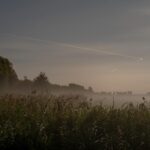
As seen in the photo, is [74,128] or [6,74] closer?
[74,128]

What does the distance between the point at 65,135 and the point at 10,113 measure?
2372 millimetres

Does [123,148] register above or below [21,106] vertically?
below

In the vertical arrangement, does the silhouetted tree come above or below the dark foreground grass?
above

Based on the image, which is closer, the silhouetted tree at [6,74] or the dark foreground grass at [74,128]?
the dark foreground grass at [74,128]

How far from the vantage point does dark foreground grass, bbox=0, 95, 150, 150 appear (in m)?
8.80

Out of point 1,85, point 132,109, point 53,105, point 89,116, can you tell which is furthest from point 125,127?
point 1,85

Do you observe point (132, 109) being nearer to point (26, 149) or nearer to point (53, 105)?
point (53, 105)

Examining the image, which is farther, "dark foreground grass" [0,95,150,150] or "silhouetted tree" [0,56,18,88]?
"silhouetted tree" [0,56,18,88]

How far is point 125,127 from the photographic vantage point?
31.6 feet

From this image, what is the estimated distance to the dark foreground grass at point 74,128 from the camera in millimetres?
8797

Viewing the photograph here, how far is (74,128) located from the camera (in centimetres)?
933

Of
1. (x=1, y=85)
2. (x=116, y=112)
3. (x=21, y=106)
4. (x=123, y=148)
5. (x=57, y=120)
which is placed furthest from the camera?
(x=1, y=85)

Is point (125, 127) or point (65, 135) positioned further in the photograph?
point (125, 127)

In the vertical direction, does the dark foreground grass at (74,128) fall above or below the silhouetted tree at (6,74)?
below
